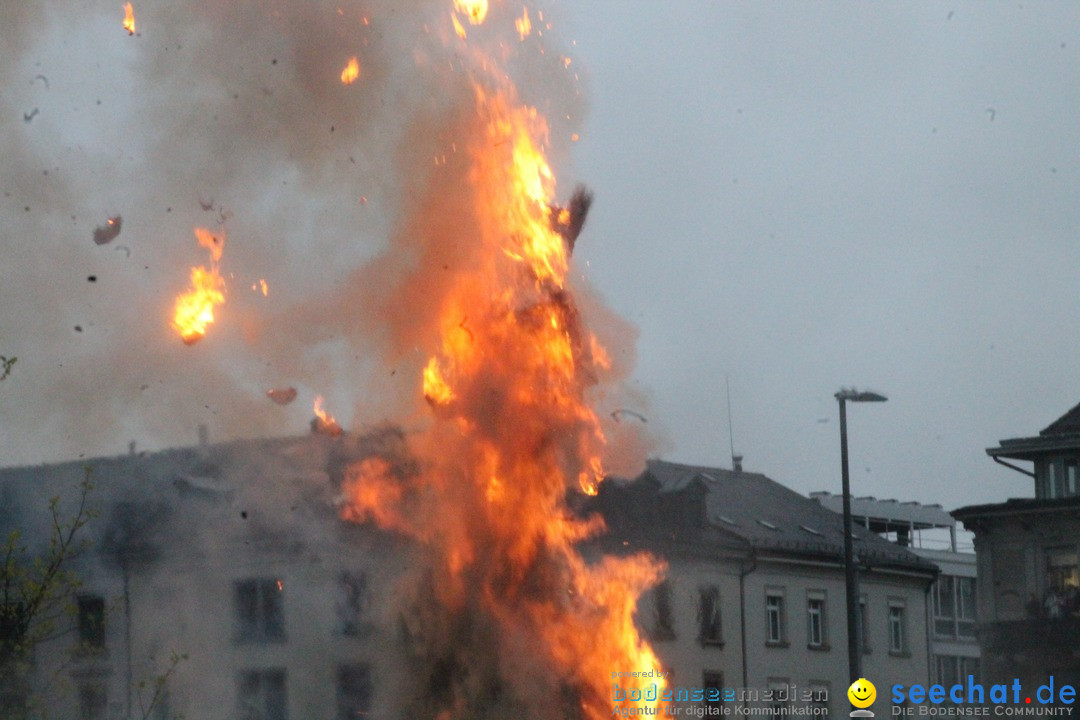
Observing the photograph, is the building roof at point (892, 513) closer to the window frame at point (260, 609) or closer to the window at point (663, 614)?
the window at point (663, 614)

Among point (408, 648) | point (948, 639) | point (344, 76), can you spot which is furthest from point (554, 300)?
point (948, 639)

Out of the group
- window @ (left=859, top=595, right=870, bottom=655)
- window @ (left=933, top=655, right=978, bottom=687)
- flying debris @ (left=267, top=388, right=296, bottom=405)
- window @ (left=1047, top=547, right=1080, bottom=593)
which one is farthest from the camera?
window @ (left=933, top=655, right=978, bottom=687)

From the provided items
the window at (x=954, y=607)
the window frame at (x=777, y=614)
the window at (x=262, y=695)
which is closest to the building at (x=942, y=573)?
the window at (x=954, y=607)

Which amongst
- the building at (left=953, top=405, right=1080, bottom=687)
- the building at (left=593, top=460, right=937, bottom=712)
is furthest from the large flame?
the building at (left=953, top=405, right=1080, bottom=687)

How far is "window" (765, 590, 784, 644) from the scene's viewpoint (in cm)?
4259

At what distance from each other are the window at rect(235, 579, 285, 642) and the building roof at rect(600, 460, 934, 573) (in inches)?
513

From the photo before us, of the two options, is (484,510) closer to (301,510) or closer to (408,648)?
(408,648)

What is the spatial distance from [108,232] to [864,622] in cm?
3224

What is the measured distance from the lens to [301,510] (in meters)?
26.0

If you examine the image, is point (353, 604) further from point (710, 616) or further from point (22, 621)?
point (710, 616)

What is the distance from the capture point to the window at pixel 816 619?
1726 inches

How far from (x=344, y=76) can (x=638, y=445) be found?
285 inches

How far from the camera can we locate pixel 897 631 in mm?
47750

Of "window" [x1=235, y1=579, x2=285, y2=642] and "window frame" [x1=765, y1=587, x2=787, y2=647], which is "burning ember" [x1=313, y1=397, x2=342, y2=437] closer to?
"window" [x1=235, y1=579, x2=285, y2=642]
